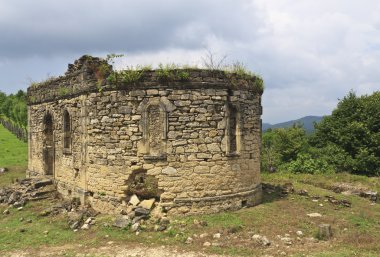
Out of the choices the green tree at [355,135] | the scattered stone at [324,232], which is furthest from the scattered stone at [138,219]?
the green tree at [355,135]

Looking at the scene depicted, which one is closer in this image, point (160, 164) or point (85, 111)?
point (160, 164)

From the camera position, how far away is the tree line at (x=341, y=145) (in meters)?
25.0

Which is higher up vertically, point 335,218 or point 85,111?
Result: point 85,111

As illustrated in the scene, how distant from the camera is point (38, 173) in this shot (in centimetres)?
1708

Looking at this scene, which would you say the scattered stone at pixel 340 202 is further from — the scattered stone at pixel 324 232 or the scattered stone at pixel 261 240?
the scattered stone at pixel 261 240

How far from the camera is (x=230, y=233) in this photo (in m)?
9.76

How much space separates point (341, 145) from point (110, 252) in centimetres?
2247

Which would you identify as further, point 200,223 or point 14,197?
point 14,197

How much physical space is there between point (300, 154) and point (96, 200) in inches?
758

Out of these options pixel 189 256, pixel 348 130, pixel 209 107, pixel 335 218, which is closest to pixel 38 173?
pixel 209 107

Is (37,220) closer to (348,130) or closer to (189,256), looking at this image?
(189,256)

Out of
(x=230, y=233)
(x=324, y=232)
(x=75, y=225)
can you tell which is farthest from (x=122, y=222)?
(x=324, y=232)

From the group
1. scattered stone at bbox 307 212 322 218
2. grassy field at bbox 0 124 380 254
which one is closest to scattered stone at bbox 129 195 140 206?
grassy field at bbox 0 124 380 254

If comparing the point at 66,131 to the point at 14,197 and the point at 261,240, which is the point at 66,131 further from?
the point at 261,240
